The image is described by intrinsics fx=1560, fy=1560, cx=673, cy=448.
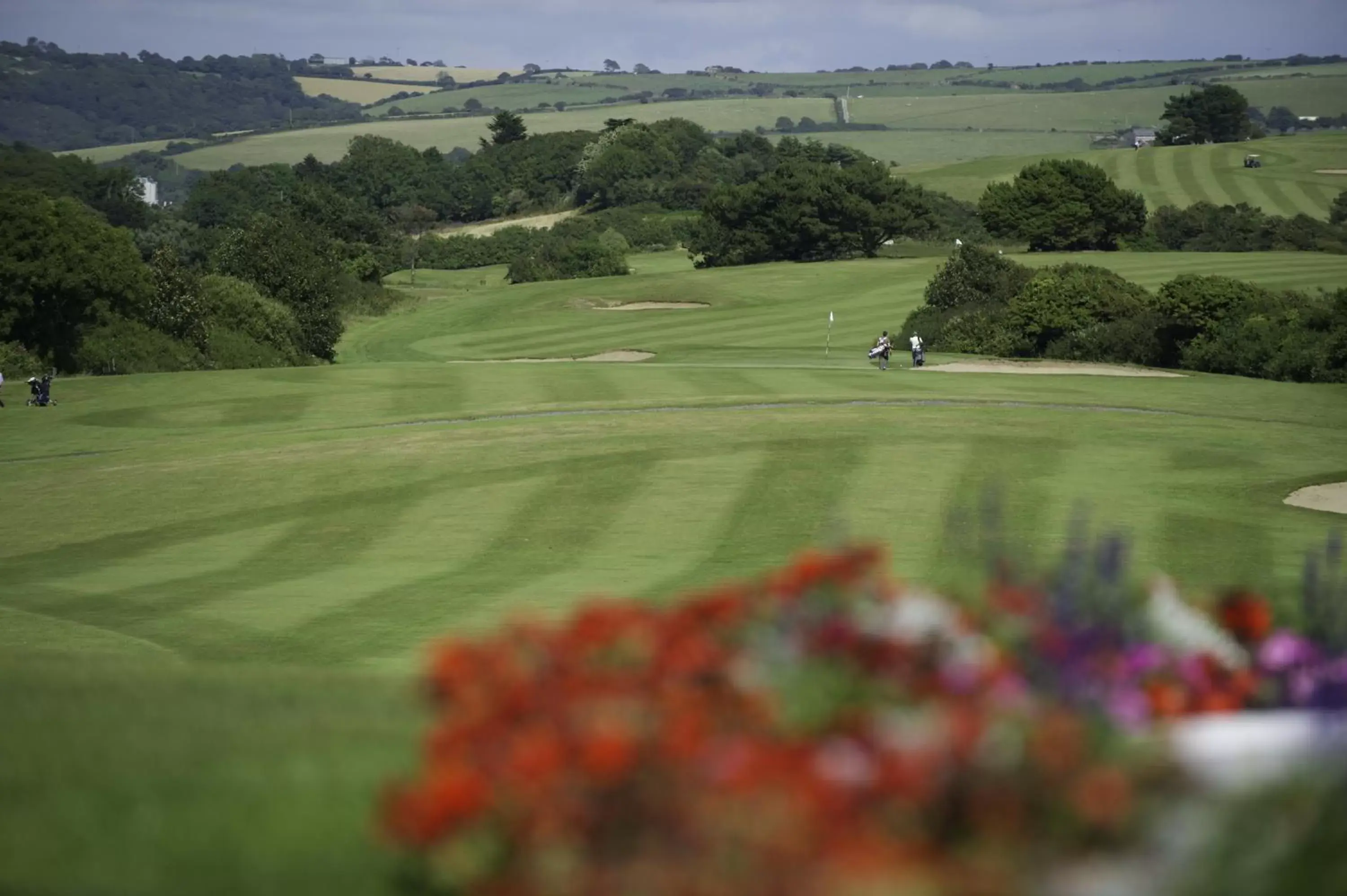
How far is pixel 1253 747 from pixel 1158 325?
183 ft

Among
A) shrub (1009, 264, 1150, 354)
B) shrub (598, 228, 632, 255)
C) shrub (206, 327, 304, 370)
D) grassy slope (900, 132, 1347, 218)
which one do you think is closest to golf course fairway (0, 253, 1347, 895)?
shrub (1009, 264, 1150, 354)

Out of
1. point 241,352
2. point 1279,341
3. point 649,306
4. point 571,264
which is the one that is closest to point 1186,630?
point 1279,341

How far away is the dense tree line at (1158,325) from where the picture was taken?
52156 millimetres

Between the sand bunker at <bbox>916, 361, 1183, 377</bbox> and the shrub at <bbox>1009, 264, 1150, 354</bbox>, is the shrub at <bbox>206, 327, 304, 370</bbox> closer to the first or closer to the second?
the sand bunker at <bbox>916, 361, 1183, 377</bbox>

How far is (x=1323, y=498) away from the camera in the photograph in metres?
27.7

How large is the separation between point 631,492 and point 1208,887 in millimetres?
23711

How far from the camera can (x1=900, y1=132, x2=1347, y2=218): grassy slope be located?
121m

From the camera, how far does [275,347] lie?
75625 mm

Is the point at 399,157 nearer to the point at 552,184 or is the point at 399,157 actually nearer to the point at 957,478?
the point at 552,184

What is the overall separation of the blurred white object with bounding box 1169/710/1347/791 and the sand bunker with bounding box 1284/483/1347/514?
22.1m

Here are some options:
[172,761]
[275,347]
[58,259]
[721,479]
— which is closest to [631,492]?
[721,479]

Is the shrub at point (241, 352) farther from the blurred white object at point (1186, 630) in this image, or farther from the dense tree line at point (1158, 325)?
the blurred white object at point (1186, 630)

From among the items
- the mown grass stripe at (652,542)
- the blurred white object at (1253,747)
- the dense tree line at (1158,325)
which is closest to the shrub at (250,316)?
the dense tree line at (1158,325)

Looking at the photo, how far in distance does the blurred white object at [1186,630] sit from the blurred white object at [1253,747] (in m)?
0.93
